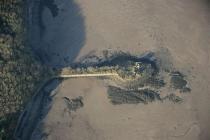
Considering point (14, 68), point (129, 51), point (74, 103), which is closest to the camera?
point (14, 68)

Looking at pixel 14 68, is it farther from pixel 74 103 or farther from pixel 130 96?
pixel 130 96

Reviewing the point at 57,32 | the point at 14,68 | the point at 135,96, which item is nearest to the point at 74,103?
the point at 135,96

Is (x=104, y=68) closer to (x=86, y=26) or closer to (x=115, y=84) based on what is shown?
(x=115, y=84)

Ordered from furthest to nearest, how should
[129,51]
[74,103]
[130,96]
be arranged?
1. [129,51]
2. [130,96]
3. [74,103]

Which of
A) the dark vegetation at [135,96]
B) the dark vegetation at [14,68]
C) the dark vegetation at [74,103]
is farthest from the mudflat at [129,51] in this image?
the dark vegetation at [14,68]

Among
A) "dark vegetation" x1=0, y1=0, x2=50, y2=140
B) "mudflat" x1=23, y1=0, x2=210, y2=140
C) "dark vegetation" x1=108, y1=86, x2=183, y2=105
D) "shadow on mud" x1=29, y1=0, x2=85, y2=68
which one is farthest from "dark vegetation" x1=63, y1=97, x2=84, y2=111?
"shadow on mud" x1=29, y1=0, x2=85, y2=68

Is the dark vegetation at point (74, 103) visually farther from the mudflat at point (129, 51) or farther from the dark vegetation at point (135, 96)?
the dark vegetation at point (135, 96)

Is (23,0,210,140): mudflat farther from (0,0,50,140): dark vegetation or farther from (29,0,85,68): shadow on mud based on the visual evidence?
(0,0,50,140): dark vegetation
